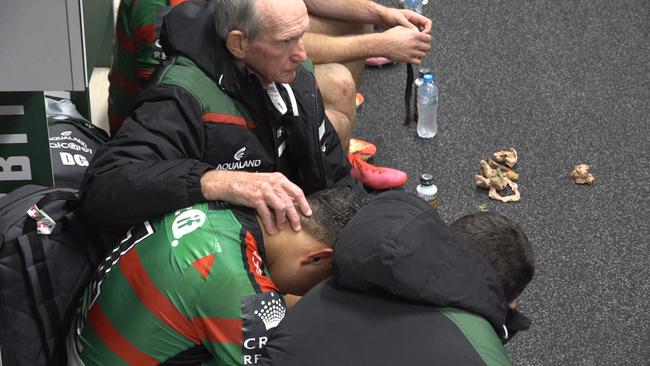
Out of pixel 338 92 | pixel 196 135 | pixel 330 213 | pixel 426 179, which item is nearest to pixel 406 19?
pixel 338 92

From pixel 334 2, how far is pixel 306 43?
0.74 ft

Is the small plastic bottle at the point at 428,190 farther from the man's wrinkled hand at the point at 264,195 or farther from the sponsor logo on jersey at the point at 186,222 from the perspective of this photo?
the sponsor logo on jersey at the point at 186,222

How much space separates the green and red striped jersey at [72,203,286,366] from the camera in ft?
5.46

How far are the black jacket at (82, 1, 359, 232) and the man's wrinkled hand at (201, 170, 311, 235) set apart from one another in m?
0.04

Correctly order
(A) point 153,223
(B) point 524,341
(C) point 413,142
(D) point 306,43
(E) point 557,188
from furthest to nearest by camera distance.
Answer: (C) point 413,142, (E) point 557,188, (D) point 306,43, (B) point 524,341, (A) point 153,223

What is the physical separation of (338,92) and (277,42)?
75cm

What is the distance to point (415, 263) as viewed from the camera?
1573 mm

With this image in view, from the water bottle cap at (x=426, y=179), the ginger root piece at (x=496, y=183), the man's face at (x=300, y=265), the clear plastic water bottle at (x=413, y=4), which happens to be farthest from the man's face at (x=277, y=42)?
the clear plastic water bottle at (x=413, y=4)

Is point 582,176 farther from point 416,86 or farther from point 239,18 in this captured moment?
point 239,18

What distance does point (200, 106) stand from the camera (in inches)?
84.7

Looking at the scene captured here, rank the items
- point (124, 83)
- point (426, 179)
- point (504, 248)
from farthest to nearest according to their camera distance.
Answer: point (426, 179) < point (124, 83) < point (504, 248)

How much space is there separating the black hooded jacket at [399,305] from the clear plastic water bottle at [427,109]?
1.92 metres

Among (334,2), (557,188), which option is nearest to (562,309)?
(557,188)

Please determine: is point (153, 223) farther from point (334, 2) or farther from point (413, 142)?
point (413, 142)
